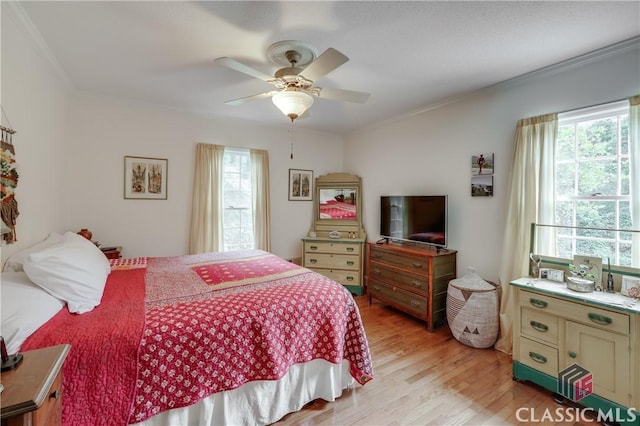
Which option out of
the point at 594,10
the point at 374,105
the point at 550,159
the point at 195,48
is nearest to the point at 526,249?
the point at 550,159

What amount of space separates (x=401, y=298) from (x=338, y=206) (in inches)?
72.3

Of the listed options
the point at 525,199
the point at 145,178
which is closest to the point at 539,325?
the point at 525,199

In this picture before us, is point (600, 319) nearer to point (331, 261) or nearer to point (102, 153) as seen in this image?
point (331, 261)

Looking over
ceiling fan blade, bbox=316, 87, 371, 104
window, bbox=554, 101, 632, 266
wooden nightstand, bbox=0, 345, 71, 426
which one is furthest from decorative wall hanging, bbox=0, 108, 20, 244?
window, bbox=554, 101, 632, 266

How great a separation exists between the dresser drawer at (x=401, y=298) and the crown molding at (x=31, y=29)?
12.8 ft

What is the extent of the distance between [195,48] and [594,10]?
2.63 meters

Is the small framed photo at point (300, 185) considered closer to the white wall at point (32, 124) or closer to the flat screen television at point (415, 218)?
the flat screen television at point (415, 218)

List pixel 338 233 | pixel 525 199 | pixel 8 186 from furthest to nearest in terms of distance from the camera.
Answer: pixel 338 233 < pixel 525 199 < pixel 8 186

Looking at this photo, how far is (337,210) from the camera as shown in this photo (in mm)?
4605

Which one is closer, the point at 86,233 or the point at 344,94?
the point at 344,94

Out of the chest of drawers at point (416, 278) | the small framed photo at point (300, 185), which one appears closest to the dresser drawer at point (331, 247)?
the chest of drawers at point (416, 278)

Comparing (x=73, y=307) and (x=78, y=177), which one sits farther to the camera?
(x=78, y=177)

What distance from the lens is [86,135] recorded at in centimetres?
313

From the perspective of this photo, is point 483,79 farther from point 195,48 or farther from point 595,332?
point 195,48
